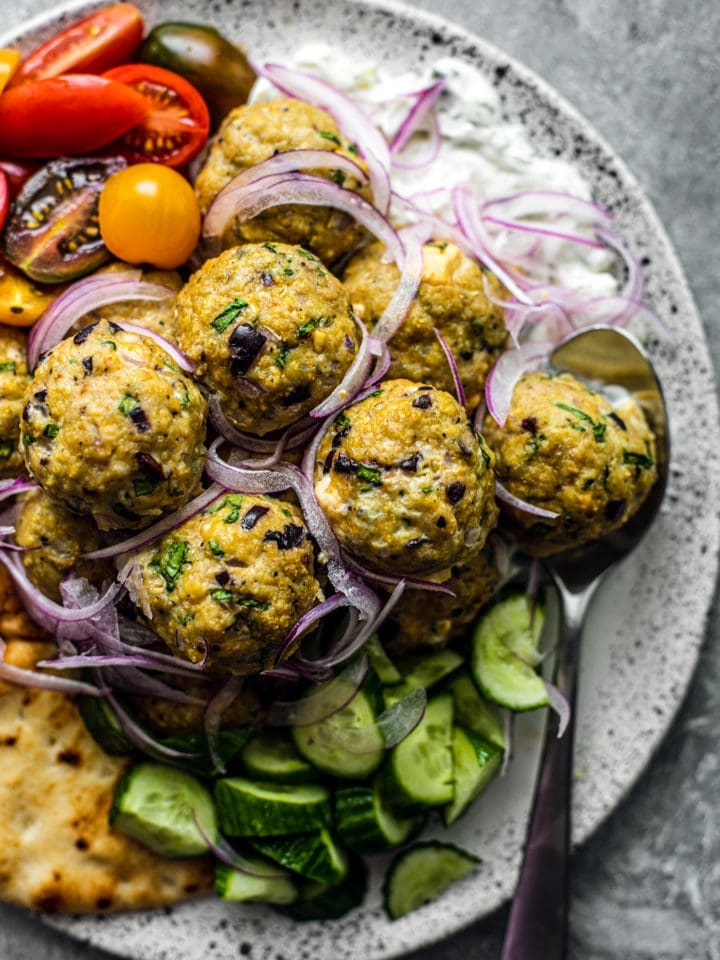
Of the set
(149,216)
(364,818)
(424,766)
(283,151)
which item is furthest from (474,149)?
(364,818)

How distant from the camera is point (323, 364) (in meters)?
2.33

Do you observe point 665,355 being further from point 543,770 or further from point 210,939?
point 210,939

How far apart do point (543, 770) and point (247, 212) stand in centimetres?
197

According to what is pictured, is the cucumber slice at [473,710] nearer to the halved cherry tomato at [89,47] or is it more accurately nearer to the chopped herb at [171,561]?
the chopped herb at [171,561]

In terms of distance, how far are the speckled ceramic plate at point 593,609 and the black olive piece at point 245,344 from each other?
1.45 metres

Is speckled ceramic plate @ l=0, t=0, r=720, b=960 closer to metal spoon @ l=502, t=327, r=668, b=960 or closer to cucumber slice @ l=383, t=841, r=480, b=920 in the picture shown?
cucumber slice @ l=383, t=841, r=480, b=920

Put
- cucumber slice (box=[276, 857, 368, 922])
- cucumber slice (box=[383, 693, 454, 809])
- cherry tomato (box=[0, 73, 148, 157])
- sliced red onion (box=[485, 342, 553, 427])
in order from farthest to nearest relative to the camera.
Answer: cucumber slice (box=[276, 857, 368, 922]) → cucumber slice (box=[383, 693, 454, 809]) → cherry tomato (box=[0, 73, 148, 157]) → sliced red onion (box=[485, 342, 553, 427])

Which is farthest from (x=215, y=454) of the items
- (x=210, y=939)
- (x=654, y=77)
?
(x=654, y=77)

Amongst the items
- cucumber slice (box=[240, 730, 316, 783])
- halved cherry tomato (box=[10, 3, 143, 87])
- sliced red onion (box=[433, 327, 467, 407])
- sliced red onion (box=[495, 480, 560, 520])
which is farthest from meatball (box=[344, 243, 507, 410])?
cucumber slice (box=[240, 730, 316, 783])

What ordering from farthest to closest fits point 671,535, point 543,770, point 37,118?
point 671,535, point 543,770, point 37,118

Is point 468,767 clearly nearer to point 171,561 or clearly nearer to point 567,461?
point 567,461

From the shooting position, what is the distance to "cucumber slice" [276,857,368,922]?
9.82 ft

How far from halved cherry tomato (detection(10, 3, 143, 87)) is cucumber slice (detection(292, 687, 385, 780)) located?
2174 millimetres

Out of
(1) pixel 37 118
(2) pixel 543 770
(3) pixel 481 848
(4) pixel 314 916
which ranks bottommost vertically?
(4) pixel 314 916
